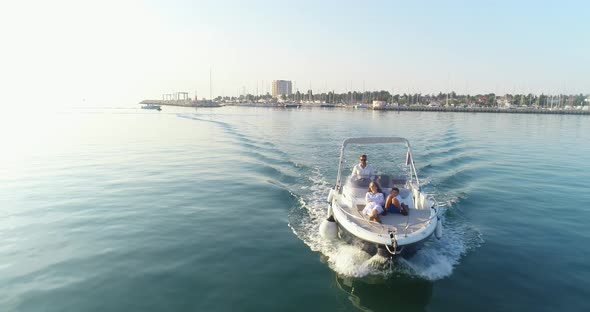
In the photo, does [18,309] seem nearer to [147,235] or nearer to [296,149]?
[147,235]

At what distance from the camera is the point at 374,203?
11.2 m

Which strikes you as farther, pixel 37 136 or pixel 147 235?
pixel 37 136

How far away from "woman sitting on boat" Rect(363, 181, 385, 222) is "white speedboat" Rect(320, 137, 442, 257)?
183 millimetres

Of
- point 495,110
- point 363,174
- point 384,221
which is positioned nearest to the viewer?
point 384,221

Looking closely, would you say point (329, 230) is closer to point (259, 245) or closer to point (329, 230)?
point (329, 230)

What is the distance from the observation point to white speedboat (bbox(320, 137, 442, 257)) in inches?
374

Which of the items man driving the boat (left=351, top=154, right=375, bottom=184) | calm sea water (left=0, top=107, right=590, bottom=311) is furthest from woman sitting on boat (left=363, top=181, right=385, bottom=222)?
calm sea water (left=0, top=107, right=590, bottom=311)

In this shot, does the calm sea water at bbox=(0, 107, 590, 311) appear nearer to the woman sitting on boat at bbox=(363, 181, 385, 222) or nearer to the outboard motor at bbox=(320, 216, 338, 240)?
the outboard motor at bbox=(320, 216, 338, 240)

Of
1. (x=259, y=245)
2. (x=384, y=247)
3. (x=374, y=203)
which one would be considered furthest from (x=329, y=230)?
(x=384, y=247)

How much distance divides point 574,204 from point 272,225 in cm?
1345

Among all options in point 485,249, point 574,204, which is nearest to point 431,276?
point 485,249

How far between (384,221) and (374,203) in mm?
662

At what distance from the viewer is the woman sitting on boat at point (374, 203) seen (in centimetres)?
1072

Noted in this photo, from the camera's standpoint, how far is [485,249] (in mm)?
11156
